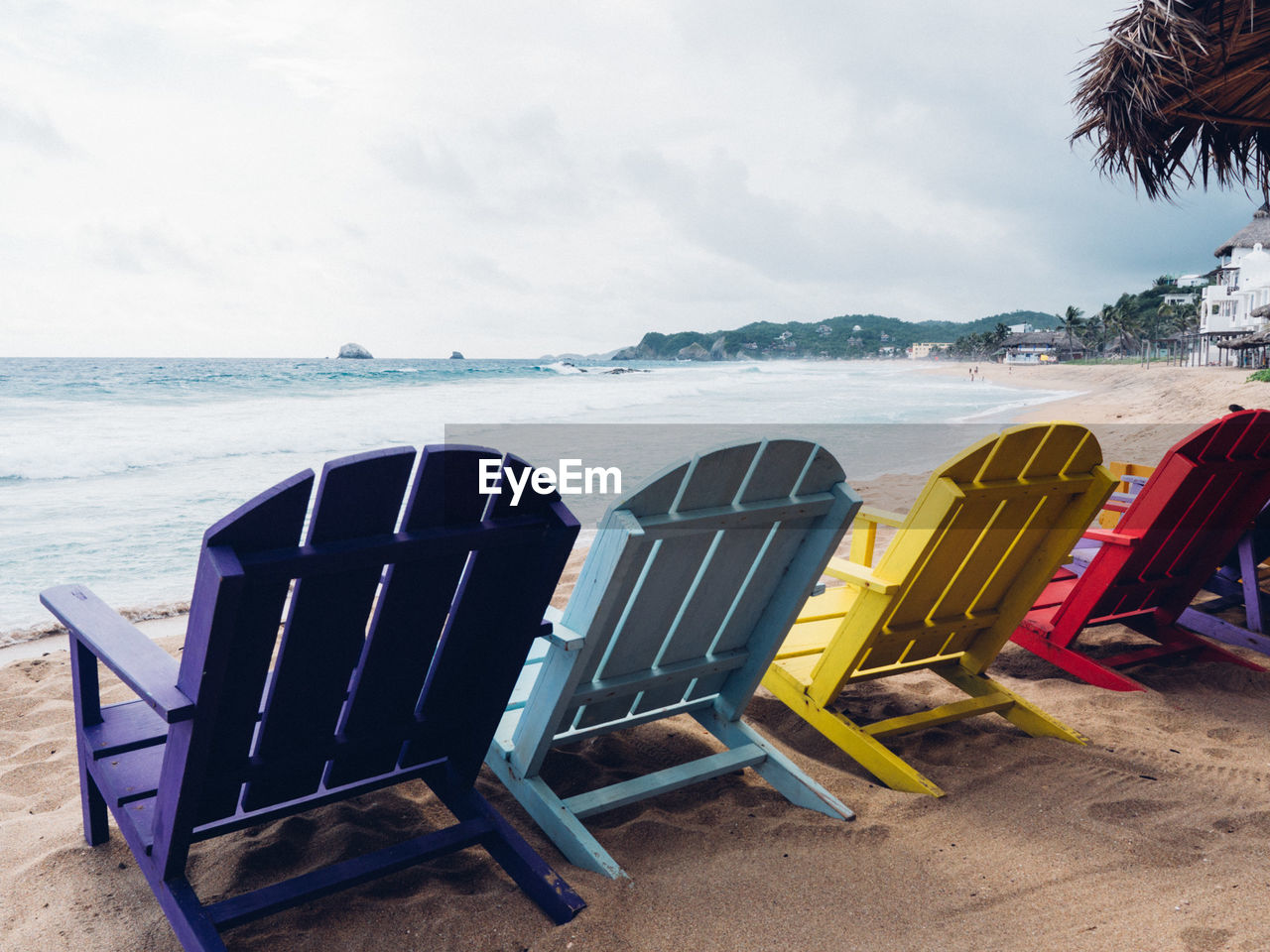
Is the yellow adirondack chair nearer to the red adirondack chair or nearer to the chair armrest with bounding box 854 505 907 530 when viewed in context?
the chair armrest with bounding box 854 505 907 530

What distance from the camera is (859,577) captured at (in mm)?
2348

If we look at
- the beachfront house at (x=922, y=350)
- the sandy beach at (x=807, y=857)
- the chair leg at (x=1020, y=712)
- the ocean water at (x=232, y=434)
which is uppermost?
the beachfront house at (x=922, y=350)

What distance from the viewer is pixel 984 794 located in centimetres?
233

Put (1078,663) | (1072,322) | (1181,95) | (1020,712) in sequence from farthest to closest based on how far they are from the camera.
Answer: (1072,322) → (1181,95) → (1078,663) → (1020,712)

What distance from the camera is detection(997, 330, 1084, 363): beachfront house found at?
78.8 metres

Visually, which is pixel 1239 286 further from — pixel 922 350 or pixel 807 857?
pixel 807 857

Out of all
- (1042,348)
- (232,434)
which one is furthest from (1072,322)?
(232,434)

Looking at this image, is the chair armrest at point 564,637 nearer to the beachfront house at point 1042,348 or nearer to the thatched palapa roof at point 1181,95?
the thatched palapa roof at point 1181,95

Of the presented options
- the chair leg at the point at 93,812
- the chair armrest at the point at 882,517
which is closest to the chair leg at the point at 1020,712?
the chair armrest at the point at 882,517

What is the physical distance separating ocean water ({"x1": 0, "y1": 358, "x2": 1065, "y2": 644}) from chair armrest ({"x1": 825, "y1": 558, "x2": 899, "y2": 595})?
4.13m

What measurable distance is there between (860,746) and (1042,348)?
89.0 metres

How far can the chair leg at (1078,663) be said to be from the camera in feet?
10.2

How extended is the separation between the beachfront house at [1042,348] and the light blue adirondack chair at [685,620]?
88.0 m

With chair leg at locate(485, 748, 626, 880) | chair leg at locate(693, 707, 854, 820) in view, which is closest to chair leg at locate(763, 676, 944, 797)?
chair leg at locate(693, 707, 854, 820)
